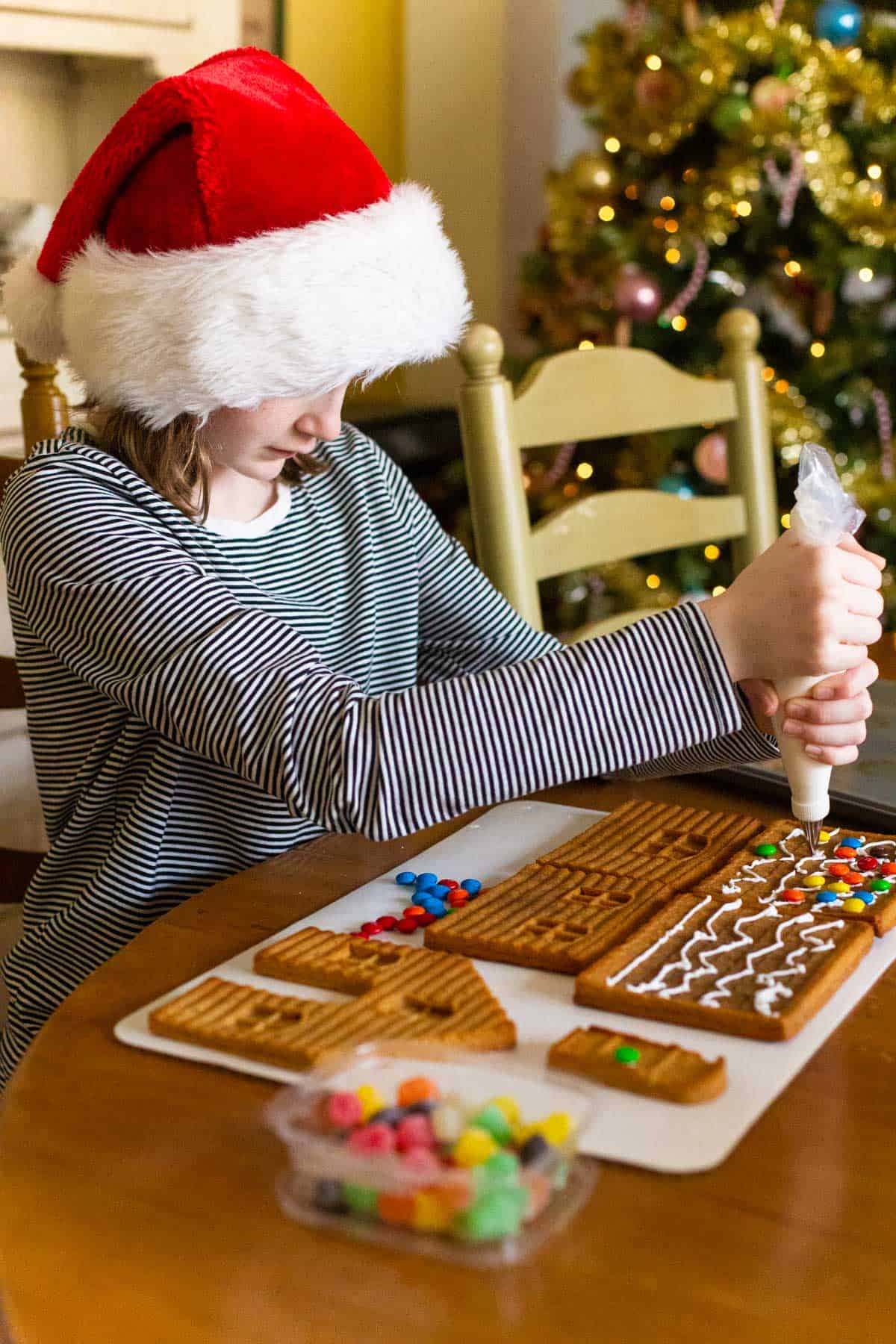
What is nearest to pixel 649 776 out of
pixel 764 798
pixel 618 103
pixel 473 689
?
pixel 764 798

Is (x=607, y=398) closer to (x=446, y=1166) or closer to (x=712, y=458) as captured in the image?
(x=712, y=458)

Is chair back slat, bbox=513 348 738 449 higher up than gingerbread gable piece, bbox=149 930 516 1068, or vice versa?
chair back slat, bbox=513 348 738 449

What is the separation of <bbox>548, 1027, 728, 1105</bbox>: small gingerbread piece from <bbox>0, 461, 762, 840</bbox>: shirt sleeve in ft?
0.72

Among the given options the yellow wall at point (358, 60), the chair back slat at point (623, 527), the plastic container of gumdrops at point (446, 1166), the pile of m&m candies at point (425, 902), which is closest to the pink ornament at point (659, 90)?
the yellow wall at point (358, 60)

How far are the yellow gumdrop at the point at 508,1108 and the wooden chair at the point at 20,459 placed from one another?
32.7 inches

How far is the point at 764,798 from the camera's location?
1.07 m

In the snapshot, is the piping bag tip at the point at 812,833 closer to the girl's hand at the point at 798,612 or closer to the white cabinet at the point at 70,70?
A: the girl's hand at the point at 798,612

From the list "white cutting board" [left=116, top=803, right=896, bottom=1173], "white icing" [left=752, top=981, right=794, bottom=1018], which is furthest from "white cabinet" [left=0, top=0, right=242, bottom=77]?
"white icing" [left=752, top=981, right=794, bottom=1018]

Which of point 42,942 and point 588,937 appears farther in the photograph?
point 42,942

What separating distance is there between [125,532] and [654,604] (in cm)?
168

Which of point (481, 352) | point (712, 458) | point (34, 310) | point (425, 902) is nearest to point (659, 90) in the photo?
point (712, 458)

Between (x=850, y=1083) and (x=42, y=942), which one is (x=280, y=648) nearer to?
(x=42, y=942)

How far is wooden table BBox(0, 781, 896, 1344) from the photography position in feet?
1.69

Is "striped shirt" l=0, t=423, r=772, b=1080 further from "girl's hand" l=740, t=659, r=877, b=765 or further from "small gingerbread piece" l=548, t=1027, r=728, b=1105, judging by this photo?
"small gingerbread piece" l=548, t=1027, r=728, b=1105
